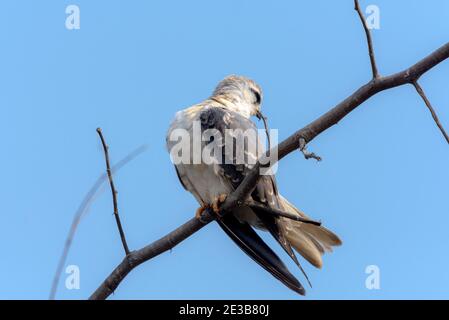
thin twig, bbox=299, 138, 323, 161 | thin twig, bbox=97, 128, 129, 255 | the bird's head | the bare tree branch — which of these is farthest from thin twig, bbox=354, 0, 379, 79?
the bird's head

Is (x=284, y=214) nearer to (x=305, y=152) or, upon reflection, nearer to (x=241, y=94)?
(x=305, y=152)

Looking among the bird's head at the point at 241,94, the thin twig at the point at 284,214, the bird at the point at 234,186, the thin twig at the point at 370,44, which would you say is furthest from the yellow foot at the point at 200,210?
the thin twig at the point at 370,44

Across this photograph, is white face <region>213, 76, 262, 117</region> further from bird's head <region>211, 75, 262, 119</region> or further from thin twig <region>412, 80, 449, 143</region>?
thin twig <region>412, 80, 449, 143</region>

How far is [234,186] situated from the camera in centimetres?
556

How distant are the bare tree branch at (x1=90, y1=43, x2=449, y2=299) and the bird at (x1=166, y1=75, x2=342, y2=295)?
2.70 feet

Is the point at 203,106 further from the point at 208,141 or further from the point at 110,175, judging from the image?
the point at 110,175

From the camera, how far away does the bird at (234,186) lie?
5.44 meters

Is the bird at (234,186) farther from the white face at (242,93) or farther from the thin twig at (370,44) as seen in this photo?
the thin twig at (370,44)

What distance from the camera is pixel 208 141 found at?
5.59 metres

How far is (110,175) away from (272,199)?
1.81m

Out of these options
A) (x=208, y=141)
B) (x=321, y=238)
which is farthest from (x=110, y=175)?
(x=321, y=238)

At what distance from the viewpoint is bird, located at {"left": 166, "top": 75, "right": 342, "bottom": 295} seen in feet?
17.8

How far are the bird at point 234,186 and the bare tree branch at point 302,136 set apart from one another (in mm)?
823
